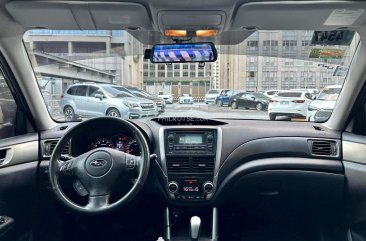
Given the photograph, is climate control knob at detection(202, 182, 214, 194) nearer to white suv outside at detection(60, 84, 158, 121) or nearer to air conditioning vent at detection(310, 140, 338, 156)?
white suv outside at detection(60, 84, 158, 121)

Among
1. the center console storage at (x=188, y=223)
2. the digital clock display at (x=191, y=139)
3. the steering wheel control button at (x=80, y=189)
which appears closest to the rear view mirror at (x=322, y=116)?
the digital clock display at (x=191, y=139)

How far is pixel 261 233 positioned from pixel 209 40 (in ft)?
6.01

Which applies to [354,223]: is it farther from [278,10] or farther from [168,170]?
[278,10]

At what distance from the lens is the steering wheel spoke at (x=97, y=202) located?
261cm

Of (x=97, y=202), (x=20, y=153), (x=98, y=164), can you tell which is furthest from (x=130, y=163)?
(x=20, y=153)

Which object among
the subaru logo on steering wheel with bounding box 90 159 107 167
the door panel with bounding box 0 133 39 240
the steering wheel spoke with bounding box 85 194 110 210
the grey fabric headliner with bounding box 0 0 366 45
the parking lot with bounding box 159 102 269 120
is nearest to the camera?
the steering wheel spoke with bounding box 85 194 110 210

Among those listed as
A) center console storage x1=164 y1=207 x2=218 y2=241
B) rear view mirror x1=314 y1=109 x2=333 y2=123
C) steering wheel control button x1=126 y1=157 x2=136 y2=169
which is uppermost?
rear view mirror x1=314 y1=109 x2=333 y2=123

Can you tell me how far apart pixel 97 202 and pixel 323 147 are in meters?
1.97

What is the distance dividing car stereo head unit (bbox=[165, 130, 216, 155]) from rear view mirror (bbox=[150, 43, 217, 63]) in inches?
23.6

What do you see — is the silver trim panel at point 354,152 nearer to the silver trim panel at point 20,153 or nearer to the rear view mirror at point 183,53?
the rear view mirror at point 183,53

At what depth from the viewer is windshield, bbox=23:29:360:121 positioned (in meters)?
3.45

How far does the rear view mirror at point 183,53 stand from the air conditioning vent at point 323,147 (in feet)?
3.75

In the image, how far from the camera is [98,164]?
2.73 metres

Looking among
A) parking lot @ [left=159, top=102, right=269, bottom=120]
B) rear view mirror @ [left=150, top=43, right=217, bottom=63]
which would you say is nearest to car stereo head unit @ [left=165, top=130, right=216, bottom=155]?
parking lot @ [left=159, top=102, right=269, bottom=120]
